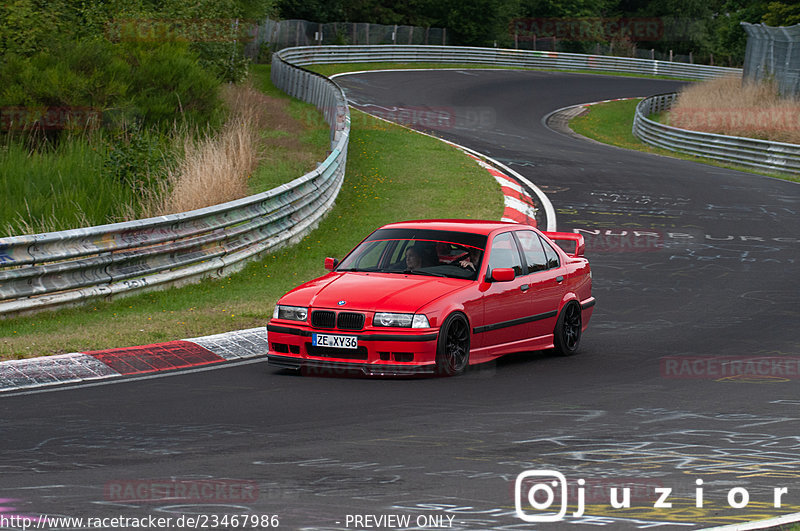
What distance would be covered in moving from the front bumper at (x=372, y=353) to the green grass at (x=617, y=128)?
2366cm

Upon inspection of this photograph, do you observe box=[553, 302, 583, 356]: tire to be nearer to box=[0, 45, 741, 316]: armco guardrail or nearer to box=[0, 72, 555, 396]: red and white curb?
box=[0, 72, 555, 396]: red and white curb

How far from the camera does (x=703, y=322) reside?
1313 cm

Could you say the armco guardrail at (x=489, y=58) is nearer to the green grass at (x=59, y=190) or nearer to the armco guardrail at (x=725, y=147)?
the armco guardrail at (x=725, y=147)

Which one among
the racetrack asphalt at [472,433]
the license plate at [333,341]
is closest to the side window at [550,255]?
the racetrack asphalt at [472,433]

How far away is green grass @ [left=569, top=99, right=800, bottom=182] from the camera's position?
1364 inches

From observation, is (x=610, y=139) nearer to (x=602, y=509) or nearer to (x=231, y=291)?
(x=231, y=291)

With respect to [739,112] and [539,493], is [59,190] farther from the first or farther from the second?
[739,112]

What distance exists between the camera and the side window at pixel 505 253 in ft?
36.2

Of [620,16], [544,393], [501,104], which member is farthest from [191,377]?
[620,16]

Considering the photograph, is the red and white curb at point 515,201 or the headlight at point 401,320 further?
the red and white curb at point 515,201

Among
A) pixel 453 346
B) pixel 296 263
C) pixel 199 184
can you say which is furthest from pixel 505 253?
pixel 199 184

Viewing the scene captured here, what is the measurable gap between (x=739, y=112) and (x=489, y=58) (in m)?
27.6

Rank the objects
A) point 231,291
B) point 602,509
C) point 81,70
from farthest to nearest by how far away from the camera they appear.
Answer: point 81,70, point 231,291, point 602,509

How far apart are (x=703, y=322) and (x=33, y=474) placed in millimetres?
8781
